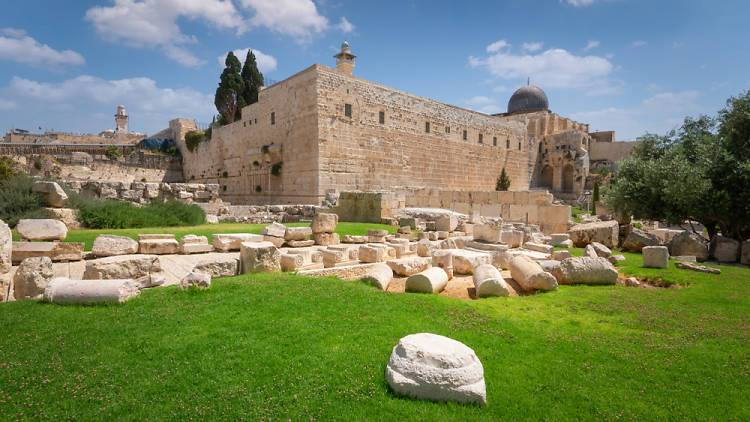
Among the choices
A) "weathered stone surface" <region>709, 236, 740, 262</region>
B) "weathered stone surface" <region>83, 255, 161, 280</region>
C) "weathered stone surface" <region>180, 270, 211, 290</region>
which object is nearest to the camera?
"weathered stone surface" <region>180, 270, 211, 290</region>

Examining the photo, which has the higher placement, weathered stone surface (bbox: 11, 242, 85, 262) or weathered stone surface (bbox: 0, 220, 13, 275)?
weathered stone surface (bbox: 0, 220, 13, 275)

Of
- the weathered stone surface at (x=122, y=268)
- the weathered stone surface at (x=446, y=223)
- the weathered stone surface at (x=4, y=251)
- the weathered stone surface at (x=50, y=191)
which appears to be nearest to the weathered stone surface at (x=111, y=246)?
the weathered stone surface at (x=122, y=268)

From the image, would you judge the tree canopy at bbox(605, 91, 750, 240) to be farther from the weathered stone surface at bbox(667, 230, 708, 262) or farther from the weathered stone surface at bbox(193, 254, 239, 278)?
the weathered stone surface at bbox(193, 254, 239, 278)

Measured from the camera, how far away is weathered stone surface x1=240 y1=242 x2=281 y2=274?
233 inches

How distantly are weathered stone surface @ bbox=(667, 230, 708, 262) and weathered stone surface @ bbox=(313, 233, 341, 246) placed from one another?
851 centimetres

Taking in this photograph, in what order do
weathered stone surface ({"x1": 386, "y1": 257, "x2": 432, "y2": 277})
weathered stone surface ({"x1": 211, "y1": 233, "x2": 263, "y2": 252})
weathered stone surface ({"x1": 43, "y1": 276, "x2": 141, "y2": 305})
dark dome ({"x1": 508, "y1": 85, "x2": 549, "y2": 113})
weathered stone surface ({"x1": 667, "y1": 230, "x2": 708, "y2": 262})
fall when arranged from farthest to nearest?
→ 1. dark dome ({"x1": 508, "y1": 85, "x2": 549, "y2": 113})
2. weathered stone surface ({"x1": 667, "y1": 230, "x2": 708, "y2": 262})
3. weathered stone surface ({"x1": 211, "y1": 233, "x2": 263, "y2": 252})
4. weathered stone surface ({"x1": 386, "y1": 257, "x2": 432, "y2": 277})
5. weathered stone surface ({"x1": 43, "y1": 276, "x2": 141, "y2": 305})

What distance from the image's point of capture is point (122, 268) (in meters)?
5.21

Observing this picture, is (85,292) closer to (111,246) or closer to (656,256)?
(111,246)

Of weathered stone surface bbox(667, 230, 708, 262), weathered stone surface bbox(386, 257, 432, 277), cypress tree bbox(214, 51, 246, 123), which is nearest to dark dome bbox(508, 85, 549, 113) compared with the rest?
cypress tree bbox(214, 51, 246, 123)

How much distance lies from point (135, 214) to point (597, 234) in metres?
13.2

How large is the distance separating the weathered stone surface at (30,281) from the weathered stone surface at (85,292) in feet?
1.66

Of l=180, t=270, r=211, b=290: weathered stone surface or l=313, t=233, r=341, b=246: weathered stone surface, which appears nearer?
l=180, t=270, r=211, b=290: weathered stone surface

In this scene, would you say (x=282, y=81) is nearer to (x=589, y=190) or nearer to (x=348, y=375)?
(x=348, y=375)

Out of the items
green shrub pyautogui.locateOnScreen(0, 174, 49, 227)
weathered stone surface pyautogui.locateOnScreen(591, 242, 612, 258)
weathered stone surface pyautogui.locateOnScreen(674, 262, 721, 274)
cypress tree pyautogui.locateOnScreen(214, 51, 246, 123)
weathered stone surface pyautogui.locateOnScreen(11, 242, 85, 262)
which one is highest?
cypress tree pyautogui.locateOnScreen(214, 51, 246, 123)
